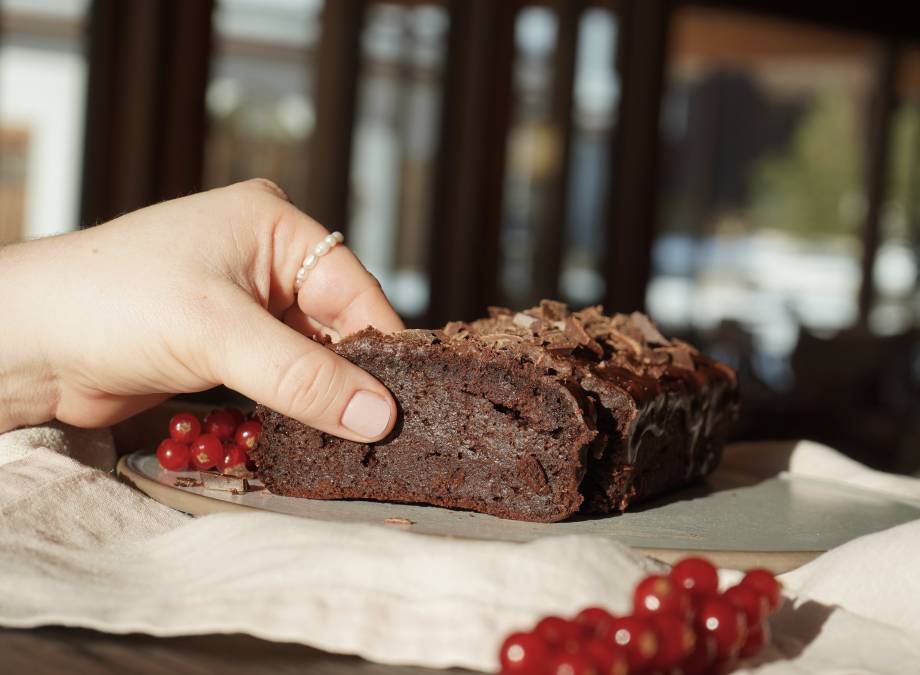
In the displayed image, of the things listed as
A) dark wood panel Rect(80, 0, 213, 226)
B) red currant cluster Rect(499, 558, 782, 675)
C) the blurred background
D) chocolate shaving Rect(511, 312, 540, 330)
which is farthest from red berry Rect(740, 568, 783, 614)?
dark wood panel Rect(80, 0, 213, 226)

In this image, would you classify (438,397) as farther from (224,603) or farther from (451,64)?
(451,64)

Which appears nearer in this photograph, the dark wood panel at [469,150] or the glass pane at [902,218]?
the dark wood panel at [469,150]

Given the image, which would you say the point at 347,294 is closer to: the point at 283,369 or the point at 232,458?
the point at 232,458

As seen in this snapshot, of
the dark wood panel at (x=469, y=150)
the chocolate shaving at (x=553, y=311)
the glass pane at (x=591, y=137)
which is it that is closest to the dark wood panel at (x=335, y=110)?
the dark wood panel at (x=469, y=150)

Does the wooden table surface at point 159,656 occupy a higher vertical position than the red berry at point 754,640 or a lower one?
lower

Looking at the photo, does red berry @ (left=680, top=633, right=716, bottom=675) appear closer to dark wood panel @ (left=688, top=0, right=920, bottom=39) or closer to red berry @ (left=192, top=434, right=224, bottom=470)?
red berry @ (left=192, top=434, right=224, bottom=470)

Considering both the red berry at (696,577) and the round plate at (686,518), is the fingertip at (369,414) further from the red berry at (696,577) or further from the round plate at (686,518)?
the red berry at (696,577)

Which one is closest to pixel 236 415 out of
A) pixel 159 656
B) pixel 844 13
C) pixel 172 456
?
pixel 172 456
